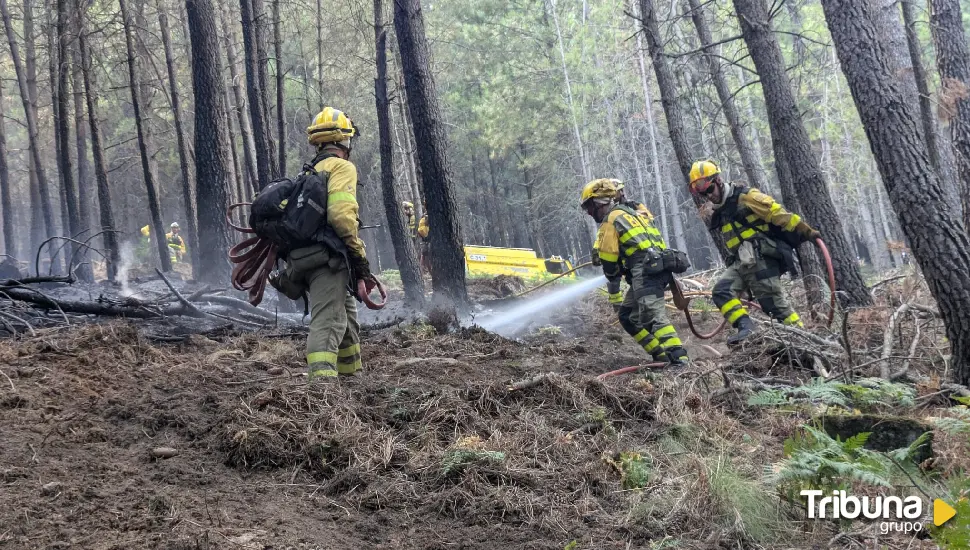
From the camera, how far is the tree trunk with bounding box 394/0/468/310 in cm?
995

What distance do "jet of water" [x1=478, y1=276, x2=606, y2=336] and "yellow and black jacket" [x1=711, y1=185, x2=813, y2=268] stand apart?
393cm

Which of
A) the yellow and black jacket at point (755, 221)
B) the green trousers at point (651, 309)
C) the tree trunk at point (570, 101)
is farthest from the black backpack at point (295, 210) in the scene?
the tree trunk at point (570, 101)

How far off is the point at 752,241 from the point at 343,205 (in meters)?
5.05

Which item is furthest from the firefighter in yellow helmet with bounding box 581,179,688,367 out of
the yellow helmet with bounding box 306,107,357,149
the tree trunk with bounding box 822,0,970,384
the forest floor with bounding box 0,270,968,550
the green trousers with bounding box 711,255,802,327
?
the yellow helmet with bounding box 306,107,357,149

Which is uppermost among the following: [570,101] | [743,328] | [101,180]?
[570,101]

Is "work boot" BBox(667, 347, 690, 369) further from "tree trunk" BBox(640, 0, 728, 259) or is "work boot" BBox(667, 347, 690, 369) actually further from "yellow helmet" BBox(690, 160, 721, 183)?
"tree trunk" BBox(640, 0, 728, 259)

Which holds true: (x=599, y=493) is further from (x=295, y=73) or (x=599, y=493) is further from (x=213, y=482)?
(x=295, y=73)

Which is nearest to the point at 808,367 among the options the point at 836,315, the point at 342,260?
the point at 836,315

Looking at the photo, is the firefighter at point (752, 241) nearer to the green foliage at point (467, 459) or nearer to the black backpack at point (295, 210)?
the black backpack at point (295, 210)

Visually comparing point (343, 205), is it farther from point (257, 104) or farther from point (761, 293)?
point (257, 104)

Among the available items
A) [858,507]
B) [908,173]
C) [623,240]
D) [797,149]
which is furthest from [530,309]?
[858,507]

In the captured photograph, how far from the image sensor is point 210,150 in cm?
1341

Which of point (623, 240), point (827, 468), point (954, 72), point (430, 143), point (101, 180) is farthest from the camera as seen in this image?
point (101, 180)

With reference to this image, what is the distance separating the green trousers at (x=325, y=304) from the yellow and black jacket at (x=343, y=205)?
18 centimetres
